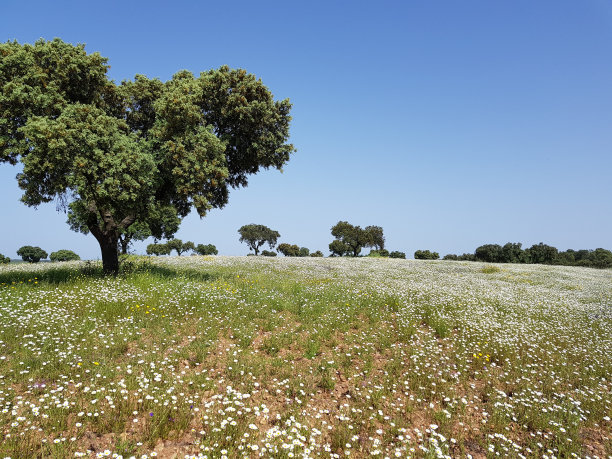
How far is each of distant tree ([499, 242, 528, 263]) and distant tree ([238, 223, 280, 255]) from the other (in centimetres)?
7100

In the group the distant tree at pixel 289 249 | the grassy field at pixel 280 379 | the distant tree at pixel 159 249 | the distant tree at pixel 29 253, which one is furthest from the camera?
the distant tree at pixel 289 249

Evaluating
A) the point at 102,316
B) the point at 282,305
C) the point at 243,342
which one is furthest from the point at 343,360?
the point at 102,316

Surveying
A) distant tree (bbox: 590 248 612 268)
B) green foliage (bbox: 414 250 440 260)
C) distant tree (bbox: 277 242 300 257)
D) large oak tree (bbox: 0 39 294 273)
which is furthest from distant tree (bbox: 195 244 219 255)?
distant tree (bbox: 590 248 612 268)

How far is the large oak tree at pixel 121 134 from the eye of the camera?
13.9 m

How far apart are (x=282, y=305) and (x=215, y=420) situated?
704cm

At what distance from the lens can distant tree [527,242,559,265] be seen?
8244 cm

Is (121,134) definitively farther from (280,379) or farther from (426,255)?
(426,255)

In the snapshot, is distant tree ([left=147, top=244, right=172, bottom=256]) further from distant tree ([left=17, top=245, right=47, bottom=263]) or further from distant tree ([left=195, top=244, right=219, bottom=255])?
distant tree ([left=17, top=245, right=47, bottom=263])

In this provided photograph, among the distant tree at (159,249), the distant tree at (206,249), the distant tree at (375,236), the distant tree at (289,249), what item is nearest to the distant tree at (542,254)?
the distant tree at (375,236)

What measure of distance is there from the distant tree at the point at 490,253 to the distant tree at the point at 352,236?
3303 cm

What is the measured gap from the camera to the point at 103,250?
1767cm

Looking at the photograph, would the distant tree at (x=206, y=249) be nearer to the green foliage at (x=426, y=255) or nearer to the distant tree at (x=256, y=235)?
the distant tree at (x=256, y=235)

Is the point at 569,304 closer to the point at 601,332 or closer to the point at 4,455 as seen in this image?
the point at 601,332

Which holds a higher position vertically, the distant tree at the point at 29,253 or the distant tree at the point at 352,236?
the distant tree at the point at 352,236
